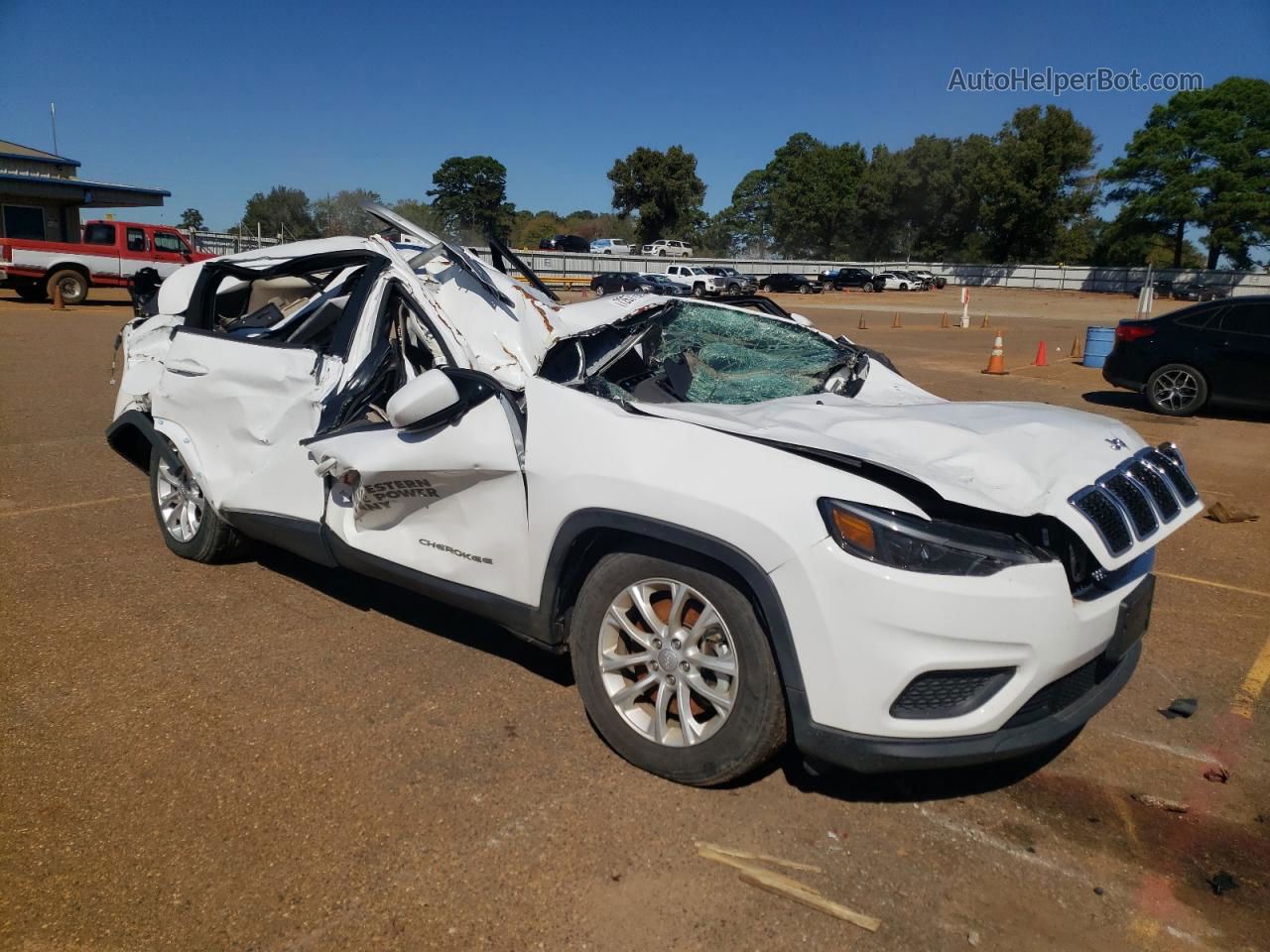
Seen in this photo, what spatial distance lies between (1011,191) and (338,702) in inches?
3091

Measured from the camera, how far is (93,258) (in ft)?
75.7

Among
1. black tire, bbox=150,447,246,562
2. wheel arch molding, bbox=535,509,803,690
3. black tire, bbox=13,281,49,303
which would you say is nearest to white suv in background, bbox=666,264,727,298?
black tire, bbox=13,281,49,303

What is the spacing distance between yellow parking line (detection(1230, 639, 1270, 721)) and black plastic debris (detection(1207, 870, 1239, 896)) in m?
1.22

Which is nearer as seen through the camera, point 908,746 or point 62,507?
point 908,746

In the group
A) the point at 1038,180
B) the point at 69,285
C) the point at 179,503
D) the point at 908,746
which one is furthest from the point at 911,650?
the point at 1038,180

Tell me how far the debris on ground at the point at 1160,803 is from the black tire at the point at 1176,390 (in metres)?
9.36

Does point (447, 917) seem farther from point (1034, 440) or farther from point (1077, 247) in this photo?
point (1077, 247)

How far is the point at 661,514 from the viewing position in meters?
2.78

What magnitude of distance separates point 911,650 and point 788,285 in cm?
5176

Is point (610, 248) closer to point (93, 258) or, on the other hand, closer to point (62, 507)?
point (93, 258)

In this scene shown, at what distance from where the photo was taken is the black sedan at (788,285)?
169 feet

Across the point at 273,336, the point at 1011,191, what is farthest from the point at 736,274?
the point at 273,336

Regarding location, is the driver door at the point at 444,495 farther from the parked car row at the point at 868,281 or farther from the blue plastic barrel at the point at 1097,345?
the parked car row at the point at 868,281

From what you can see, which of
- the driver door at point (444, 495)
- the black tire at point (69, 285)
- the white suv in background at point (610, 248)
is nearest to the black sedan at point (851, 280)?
the white suv in background at point (610, 248)
